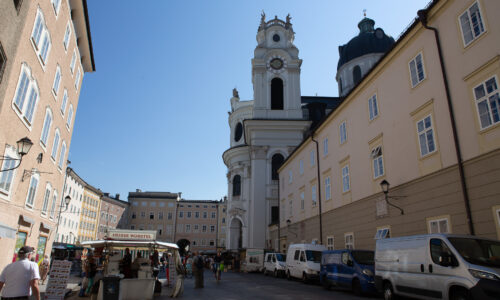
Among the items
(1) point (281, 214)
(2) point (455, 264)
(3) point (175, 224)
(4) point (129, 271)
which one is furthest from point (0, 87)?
(3) point (175, 224)

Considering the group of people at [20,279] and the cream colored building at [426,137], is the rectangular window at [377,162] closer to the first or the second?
the cream colored building at [426,137]

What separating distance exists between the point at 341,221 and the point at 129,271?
515 inches

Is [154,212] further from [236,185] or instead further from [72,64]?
[72,64]

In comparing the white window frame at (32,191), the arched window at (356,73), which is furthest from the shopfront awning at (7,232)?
the arched window at (356,73)

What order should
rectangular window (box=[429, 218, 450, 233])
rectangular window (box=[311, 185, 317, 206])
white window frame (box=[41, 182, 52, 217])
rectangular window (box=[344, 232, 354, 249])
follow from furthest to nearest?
rectangular window (box=[311, 185, 317, 206])
rectangular window (box=[344, 232, 354, 249])
white window frame (box=[41, 182, 52, 217])
rectangular window (box=[429, 218, 450, 233])

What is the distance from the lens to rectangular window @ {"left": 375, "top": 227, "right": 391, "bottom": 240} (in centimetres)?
1648

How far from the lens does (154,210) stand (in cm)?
9294

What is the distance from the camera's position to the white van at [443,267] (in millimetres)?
7992

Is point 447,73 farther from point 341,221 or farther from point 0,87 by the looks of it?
point 0,87

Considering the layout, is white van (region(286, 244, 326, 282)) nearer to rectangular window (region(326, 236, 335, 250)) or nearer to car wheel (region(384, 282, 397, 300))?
rectangular window (region(326, 236, 335, 250))

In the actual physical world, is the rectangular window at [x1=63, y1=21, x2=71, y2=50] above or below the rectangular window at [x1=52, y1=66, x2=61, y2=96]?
above

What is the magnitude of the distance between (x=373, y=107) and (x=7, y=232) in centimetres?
1769

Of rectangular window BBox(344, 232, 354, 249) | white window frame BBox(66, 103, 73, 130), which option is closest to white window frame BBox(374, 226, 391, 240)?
rectangular window BBox(344, 232, 354, 249)

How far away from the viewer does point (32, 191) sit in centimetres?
1720
